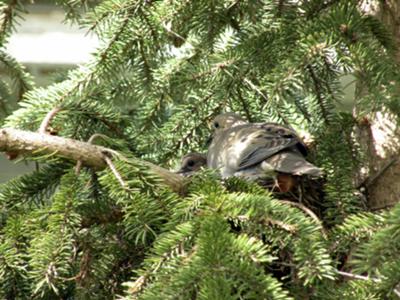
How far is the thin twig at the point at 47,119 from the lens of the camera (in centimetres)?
218

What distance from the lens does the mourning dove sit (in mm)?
2631

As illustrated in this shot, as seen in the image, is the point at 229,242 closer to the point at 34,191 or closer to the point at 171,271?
the point at 171,271

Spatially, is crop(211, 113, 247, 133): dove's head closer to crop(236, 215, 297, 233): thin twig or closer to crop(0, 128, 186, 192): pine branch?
crop(0, 128, 186, 192): pine branch

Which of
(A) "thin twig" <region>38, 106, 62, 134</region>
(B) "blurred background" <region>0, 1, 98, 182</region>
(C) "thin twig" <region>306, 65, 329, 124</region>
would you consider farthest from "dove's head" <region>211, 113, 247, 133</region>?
(B) "blurred background" <region>0, 1, 98, 182</region>

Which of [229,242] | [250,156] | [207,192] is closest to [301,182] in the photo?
[250,156]

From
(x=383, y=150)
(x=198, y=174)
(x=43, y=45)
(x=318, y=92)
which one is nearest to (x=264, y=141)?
(x=318, y=92)

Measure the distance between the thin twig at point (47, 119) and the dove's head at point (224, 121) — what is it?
1.71 ft

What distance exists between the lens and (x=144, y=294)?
5.39 ft

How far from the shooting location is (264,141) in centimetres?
268

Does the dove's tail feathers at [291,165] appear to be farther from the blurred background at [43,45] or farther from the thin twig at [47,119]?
the blurred background at [43,45]

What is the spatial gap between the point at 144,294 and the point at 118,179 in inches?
14.8

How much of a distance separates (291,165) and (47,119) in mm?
717

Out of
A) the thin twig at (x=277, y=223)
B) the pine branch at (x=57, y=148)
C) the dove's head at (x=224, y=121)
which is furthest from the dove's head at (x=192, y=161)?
the thin twig at (x=277, y=223)

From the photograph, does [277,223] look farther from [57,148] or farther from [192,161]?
[192,161]
